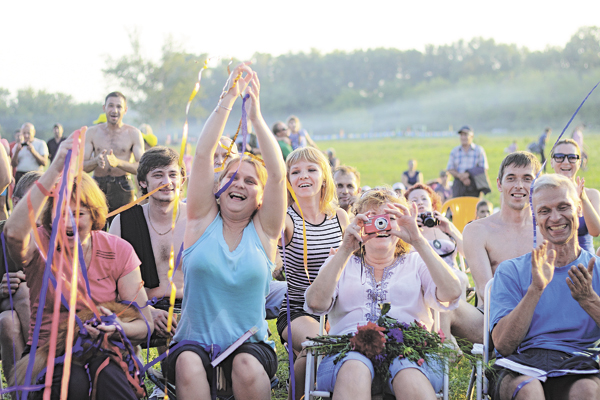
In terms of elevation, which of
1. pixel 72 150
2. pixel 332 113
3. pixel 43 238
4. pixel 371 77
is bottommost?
pixel 43 238

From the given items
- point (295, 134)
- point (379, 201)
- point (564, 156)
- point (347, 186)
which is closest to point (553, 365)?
point (379, 201)

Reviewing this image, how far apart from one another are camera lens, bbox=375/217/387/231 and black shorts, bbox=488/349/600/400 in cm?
98

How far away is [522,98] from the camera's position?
75562mm

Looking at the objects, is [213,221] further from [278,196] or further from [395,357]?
[395,357]

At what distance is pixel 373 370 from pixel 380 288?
19.4 inches

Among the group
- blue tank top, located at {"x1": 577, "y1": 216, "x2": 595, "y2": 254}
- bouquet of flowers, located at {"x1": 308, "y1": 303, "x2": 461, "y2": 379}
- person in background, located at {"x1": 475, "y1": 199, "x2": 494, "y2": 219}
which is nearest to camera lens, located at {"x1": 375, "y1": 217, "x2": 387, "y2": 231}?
bouquet of flowers, located at {"x1": 308, "y1": 303, "x2": 461, "y2": 379}

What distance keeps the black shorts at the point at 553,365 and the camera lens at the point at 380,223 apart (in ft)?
3.20

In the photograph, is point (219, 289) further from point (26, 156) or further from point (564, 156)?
point (26, 156)

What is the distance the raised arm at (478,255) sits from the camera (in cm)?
405

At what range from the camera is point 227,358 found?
2.98 metres

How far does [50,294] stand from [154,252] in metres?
1.02

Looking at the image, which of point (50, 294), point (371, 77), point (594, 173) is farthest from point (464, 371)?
point (371, 77)

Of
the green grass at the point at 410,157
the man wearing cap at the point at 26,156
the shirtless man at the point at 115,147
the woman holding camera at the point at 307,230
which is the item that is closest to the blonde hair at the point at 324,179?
the woman holding camera at the point at 307,230

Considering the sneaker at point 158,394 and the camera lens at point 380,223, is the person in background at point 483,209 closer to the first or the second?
the camera lens at point 380,223
